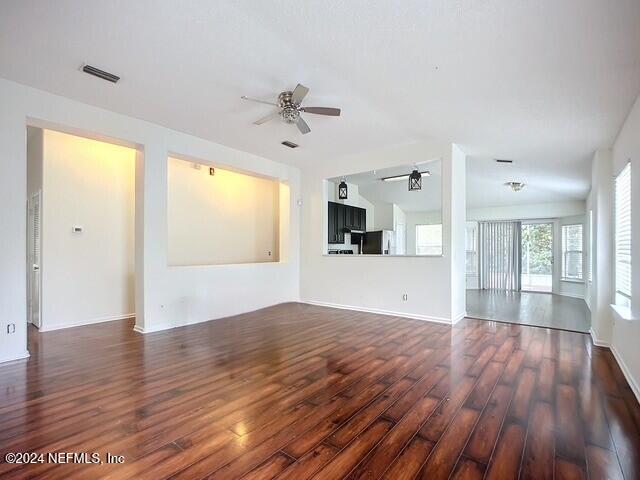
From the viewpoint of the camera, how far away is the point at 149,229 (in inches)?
172

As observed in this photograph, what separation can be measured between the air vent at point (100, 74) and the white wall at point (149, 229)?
88 cm

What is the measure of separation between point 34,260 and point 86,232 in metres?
0.78

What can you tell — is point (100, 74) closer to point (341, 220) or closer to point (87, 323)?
point (87, 323)

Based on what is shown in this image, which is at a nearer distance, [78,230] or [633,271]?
[633,271]

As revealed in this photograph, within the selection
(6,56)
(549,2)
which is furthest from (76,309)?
(549,2)

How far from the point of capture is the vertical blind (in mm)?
8945

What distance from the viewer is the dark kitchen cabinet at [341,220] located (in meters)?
7.24

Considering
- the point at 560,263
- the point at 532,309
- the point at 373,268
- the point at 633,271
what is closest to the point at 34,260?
the point at 373,268

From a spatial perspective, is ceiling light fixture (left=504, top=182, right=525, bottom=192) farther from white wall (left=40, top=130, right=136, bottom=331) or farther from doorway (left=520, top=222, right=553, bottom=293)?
white wall (left=40, top=130, right=136, bottom=331)

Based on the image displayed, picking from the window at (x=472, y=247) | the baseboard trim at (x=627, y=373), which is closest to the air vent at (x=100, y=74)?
the baseboard trim at (x=627, y=373)

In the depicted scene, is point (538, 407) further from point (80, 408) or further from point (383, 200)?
point (383, 200)

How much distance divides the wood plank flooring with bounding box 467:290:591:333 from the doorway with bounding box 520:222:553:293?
101 cm

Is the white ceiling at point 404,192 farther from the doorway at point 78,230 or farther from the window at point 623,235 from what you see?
the doorway at point 78,230

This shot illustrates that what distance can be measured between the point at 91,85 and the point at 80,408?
3.01 m
